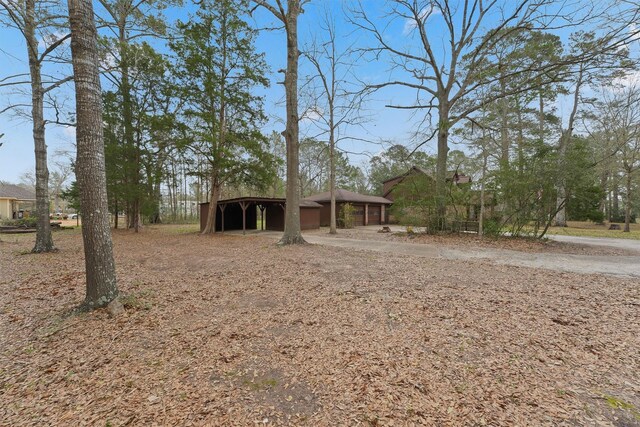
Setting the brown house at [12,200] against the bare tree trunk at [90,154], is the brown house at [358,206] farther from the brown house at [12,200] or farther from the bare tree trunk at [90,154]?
the brown house at [12,200]

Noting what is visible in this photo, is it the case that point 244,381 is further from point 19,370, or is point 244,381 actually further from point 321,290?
point 321,290

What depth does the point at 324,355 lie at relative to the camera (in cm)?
Answer: 242

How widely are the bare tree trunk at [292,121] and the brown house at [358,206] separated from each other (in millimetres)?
10459

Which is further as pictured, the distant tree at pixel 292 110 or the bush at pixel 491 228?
the bush at pixel 491 228

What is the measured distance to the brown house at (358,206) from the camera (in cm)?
2067

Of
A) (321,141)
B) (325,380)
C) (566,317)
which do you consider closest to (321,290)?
(325,380)

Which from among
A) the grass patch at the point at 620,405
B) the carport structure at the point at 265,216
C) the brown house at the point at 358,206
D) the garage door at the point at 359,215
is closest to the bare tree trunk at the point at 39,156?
the carport structure at the point at 265,216

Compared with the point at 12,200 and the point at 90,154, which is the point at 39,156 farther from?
the point at 12,200

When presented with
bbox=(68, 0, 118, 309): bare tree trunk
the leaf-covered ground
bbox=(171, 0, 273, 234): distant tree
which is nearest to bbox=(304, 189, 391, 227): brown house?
bbox=(171, 0, 273, 234): distant tree

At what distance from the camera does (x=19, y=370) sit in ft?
7.29

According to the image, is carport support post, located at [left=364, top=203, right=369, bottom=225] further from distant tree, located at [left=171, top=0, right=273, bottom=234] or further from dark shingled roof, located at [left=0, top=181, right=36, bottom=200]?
dark shingled roof, located at [left=0, top=181, right=36, bottom=200]

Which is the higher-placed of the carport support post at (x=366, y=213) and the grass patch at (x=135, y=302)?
the carport support post at (x=366, y=213)

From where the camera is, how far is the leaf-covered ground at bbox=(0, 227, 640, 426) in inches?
69.8

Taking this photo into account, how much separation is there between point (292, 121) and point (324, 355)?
821 centimetres
